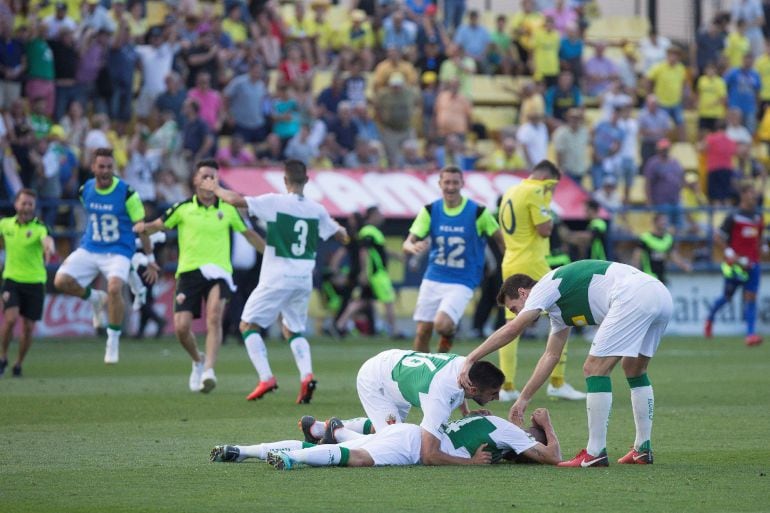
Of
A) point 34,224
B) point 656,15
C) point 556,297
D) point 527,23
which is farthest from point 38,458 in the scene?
point 656,15

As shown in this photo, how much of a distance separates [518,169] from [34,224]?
1263 centimetres

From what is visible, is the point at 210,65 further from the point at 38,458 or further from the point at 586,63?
the point at 38,458

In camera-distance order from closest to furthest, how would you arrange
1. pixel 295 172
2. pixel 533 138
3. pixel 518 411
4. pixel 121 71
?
pixel 518 411 < pixel 295 172 < pixel 121 71 < pixel 533 138

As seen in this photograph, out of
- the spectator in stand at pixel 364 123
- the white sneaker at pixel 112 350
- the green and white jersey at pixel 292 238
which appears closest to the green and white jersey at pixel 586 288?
the green and white jersey at pixel 292 238

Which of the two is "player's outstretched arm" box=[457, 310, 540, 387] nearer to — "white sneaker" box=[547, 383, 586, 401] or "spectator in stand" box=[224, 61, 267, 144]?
"white sneaker" box=[547, 383, 586, 401]

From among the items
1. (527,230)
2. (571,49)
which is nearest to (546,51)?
(571,49)

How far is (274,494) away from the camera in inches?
334

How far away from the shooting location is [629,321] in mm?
9781

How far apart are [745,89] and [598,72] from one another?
3.28 metres

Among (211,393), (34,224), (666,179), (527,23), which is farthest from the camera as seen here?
(527,23)

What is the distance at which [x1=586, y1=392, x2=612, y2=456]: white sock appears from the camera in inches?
387

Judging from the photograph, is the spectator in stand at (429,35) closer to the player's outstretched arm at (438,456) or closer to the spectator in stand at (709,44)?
the spectator in stand at (709,44)

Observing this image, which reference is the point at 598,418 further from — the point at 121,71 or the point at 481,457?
the point at 121,71

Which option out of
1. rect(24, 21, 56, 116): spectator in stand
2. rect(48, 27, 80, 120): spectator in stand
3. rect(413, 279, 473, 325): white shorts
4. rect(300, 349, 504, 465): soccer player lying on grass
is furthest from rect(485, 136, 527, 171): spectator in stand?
rect(300, 349, 504, 465): soccer player lying on grass
